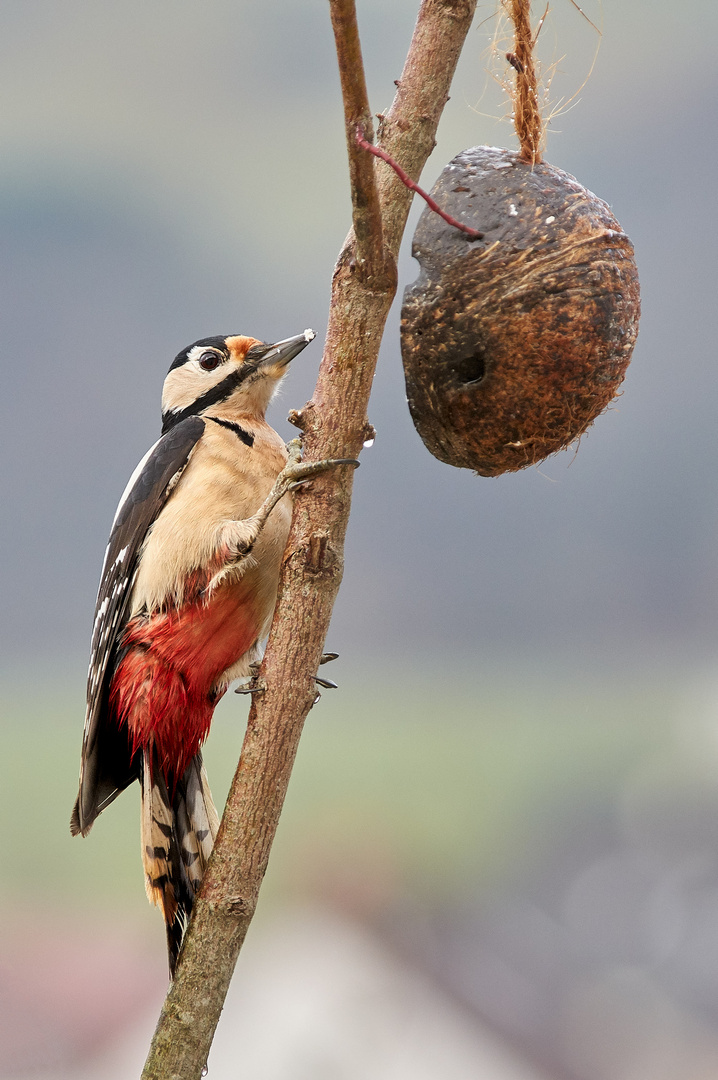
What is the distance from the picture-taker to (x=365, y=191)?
4.04 feet

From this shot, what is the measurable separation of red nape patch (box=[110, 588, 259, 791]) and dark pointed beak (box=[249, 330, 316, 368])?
440 mm

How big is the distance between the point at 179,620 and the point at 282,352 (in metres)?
0.52

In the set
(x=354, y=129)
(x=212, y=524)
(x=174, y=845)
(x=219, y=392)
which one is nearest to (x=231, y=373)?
(x=219, y=392)

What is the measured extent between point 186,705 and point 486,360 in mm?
798

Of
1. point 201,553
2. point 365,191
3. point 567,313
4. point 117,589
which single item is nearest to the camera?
point 365,191

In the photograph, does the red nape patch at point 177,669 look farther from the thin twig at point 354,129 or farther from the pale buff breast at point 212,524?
the thin twig at point 354,129

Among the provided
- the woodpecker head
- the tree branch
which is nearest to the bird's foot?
the tree branch

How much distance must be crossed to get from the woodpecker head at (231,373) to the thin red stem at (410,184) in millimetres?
476

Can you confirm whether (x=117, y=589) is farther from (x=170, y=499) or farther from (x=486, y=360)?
(x=486, y=360)

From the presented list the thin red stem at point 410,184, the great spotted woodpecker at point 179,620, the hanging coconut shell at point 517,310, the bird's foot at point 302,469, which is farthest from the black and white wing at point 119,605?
the thin red stem at point 410,184

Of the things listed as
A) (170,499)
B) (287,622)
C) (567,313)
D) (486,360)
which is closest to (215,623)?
(170,499)

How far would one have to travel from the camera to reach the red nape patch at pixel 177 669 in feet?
5.55

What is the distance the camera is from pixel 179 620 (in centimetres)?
170

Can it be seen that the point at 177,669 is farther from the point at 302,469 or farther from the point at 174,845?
the point at 302,469
